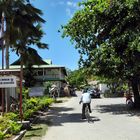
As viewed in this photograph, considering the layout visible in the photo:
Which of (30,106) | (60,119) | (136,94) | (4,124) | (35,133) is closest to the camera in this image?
(4,124)

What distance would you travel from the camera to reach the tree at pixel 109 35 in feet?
96.4

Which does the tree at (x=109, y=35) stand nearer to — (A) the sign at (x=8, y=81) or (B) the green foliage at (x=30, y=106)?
(B) the green foliage at (x=30, y=106)

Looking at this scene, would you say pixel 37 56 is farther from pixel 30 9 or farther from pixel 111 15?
pixel 111 15

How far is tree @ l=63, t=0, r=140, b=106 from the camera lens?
29.4m

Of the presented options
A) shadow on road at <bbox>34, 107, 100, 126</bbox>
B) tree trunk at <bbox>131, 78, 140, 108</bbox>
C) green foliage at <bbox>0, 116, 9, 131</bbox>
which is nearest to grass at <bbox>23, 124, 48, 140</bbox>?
green foliage at <bbox>0, 116, 9, 131</bbox>

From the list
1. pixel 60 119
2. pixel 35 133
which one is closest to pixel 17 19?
pixel 60 119

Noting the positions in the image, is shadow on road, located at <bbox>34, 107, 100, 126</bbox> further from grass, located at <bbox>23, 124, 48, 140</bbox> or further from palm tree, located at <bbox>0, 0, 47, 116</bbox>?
palm tree, located at <bbox>0, 0, 47, 116</bbox>

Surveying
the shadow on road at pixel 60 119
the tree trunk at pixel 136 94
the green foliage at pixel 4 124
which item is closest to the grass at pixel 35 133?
the green foliage at pixel 4 124

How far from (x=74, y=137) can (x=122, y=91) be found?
54.8 metres

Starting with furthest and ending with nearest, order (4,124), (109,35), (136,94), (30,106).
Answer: (136,94) → (109,35) → (30,106) → (4,124)

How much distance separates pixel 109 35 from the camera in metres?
31.8

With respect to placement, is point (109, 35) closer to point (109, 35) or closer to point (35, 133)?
point (109, 35)

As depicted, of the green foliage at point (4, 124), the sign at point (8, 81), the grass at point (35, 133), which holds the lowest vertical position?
the grass at point (35, 133)

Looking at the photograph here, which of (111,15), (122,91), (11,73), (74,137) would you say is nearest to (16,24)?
(111,15)
